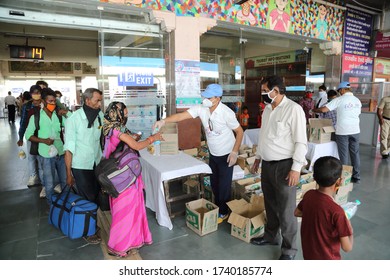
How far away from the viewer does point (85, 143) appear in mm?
2779

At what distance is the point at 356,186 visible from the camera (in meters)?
4.34

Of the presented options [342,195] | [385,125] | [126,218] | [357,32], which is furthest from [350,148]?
[357,32]

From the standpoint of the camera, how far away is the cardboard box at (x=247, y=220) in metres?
2.71

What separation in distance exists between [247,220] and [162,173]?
0.95 m

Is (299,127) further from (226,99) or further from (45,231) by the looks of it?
(226,99)

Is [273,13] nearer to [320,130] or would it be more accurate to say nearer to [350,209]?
[320,130]

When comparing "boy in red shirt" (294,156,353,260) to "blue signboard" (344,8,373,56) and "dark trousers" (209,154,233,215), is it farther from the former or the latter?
"blue signboard" (344,8,373,56)

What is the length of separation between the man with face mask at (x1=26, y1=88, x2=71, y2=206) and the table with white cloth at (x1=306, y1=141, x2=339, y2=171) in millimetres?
3480

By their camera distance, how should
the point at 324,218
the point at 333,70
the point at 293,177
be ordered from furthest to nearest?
the point at 333,70
the point at 293,177
the point at 324,218

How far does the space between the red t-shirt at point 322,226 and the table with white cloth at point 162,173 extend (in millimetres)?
1488

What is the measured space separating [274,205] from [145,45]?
3.56 metres

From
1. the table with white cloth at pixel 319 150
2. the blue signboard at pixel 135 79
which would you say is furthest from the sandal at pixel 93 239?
Result: the table with white cloth at pixel 319 150

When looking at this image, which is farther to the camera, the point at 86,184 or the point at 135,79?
the point at 135,79

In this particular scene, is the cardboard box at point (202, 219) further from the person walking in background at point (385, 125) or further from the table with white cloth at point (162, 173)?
the person walking in background at point (385, 125)
